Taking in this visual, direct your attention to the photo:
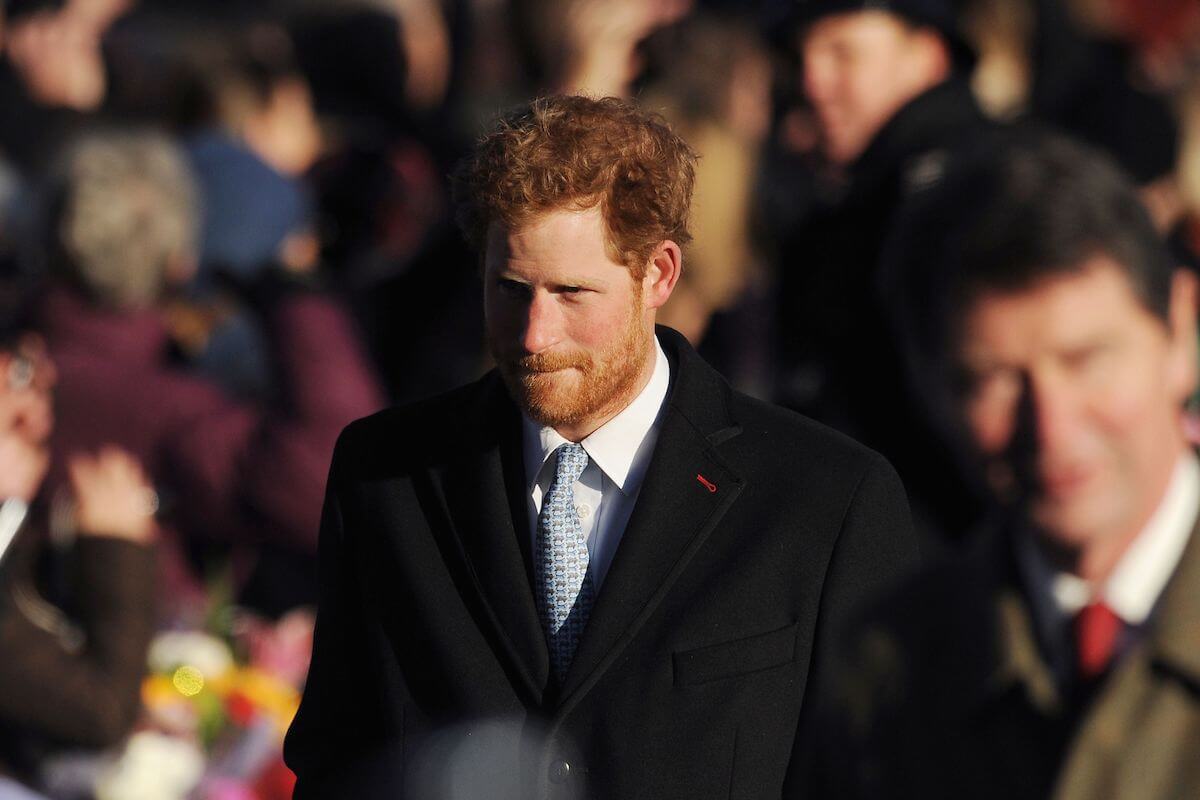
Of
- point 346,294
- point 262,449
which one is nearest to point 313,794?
point 262,449

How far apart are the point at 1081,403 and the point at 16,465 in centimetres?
297

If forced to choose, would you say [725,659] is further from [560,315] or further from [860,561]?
[560,315]

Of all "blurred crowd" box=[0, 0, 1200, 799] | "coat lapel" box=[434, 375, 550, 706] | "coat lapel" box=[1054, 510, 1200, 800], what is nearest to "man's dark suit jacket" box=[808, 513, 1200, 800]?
"coat lapel" box=[1054, 510, 1200, 800]

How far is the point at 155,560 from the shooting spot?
4.61m

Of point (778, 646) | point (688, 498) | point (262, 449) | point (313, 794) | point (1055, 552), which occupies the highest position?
point (1055, 552)

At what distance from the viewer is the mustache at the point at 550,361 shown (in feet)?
9.20

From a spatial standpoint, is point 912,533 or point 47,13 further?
point 47,13

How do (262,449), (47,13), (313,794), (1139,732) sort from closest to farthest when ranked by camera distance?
(1139,732), (313,794), (262,449), (47,13)

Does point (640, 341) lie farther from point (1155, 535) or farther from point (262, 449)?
point (262, 449)

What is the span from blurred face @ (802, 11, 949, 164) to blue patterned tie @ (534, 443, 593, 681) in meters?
1.96

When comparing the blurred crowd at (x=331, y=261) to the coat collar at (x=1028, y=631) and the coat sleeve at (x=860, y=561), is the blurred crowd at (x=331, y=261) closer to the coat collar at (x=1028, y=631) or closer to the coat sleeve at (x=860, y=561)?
the coat sleeve at (x=860, y=561)

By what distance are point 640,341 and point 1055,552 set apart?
44.4 inches

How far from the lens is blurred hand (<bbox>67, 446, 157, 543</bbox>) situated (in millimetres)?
4574

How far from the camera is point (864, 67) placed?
4.68 m
